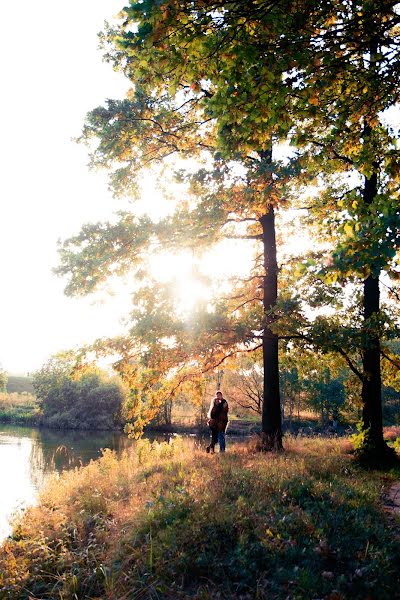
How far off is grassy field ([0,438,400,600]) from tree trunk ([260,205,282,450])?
337 cm

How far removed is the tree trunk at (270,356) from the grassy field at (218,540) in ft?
11.1

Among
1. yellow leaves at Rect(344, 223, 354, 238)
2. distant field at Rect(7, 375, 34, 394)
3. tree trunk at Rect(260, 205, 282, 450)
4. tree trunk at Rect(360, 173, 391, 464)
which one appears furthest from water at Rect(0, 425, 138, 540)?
distant field at Rect(7, 375, 34, 394)

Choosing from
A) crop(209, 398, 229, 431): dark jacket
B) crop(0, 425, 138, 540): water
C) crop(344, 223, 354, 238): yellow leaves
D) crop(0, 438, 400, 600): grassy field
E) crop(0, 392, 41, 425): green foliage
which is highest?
crop(344, 223, 354, 238): yellow leaves

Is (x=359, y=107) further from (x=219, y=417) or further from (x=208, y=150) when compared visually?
(x=219, y=417)

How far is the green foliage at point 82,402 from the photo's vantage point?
48406 mm

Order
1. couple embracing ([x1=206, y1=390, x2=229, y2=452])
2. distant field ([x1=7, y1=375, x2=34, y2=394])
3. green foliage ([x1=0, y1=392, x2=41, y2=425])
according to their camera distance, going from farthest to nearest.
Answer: distant field ([x1=7, y1=375, x2=34, y2=394]) < green foliage ([x1=0, y1=392, x2=41, y2=425]) < couple embracing ([x1=206, y1=390, x2=229, y2=452])

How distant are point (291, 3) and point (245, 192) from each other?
4.25m

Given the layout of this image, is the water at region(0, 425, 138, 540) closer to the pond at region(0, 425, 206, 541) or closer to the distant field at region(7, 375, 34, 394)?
the pond at region(0, 425, 206, 541)

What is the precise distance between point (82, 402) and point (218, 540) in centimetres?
4803

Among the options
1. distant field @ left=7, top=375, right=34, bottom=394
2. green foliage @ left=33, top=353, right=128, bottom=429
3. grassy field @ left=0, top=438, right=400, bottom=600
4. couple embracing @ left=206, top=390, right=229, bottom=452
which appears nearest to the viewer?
grassy field @ left=0, top=438, right=400, bottom=600

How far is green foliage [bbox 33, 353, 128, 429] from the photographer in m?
48.4

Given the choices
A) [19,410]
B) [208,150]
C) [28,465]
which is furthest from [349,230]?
[19,410]

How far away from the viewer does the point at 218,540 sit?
5.45 meters

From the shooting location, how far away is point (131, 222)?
1081 centimetres
